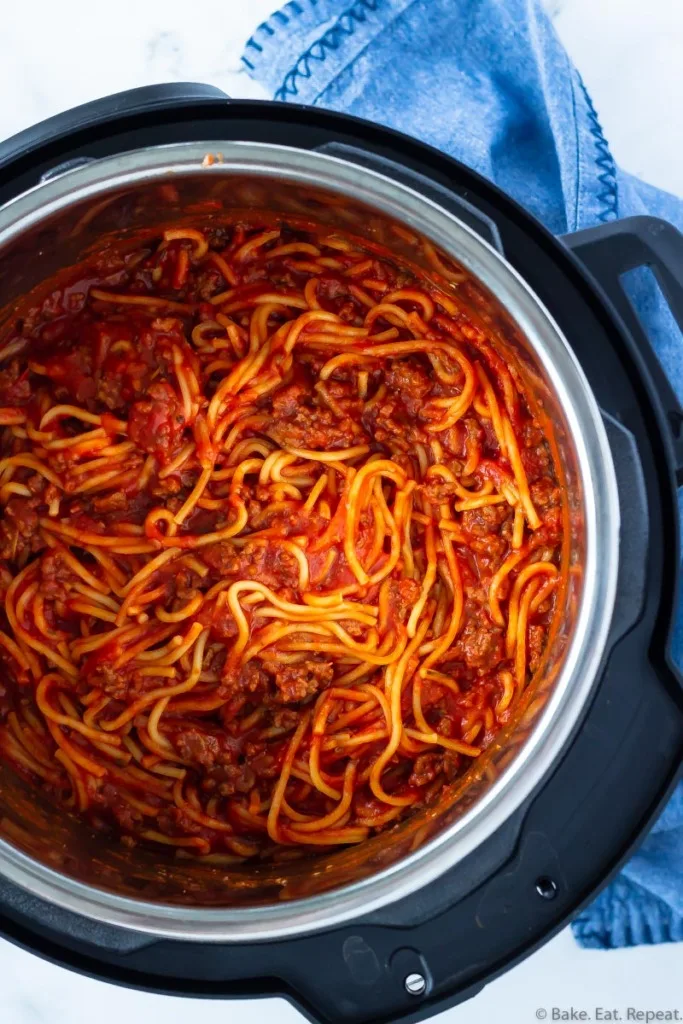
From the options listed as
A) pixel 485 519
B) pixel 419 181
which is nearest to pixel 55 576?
pixel 485 519

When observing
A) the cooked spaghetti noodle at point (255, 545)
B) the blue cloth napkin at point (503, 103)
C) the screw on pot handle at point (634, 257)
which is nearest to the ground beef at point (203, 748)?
the cooked spaghetti noodle at point (255, 545)

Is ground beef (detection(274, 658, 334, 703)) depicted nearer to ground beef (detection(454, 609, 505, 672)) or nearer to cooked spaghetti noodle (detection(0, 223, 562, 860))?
cooked spaghetti noodle (detection(0, 223, 562, 860))

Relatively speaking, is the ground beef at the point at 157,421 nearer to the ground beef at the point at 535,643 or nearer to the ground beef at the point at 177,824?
the ground beef at the point at 177,824

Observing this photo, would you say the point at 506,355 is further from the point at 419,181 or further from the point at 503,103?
the point at 503,103

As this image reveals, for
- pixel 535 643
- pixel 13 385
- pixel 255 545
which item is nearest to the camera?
pixel 535 643

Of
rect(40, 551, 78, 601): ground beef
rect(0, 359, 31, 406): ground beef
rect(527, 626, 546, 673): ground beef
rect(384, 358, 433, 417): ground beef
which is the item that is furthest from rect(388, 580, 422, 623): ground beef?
rect(0, 359, 31, 406): ground beef
